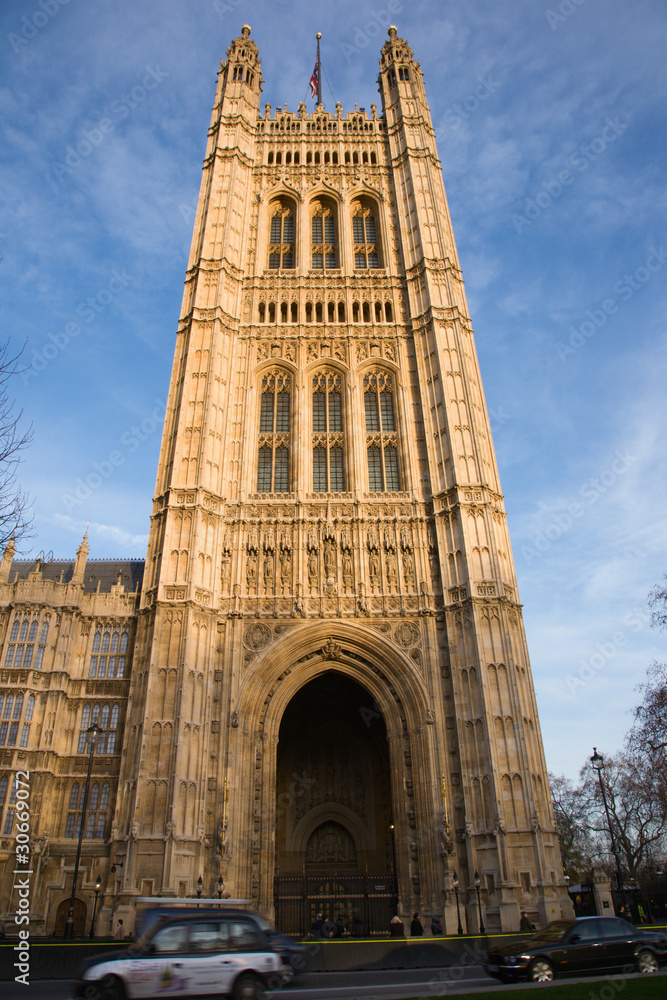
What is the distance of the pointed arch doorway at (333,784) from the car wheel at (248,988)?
15821mm

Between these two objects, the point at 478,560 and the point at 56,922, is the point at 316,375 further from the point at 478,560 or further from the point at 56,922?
the point at 56,922

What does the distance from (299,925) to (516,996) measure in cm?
1591

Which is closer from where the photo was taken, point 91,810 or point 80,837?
point 80,837

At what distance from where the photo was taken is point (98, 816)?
25156mm

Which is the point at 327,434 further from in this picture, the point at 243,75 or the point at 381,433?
the point at 243,75

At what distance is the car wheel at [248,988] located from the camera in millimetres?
9055

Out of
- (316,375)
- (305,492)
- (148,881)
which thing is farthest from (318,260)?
(148,881)

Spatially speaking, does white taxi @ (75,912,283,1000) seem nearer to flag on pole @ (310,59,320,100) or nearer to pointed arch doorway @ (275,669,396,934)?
pointed arch doorway @ (275,669,396,934)

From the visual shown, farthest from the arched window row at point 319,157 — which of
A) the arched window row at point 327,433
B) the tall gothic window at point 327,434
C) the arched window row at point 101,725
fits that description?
the arched window row at point 101,725

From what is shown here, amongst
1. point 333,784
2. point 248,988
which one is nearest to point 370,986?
point 248,988

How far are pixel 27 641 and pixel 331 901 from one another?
47.6 ft

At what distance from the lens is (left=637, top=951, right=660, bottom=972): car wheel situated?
12.3 metres

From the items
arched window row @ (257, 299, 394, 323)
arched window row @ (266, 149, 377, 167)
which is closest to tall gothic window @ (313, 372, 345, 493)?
arched window row @ (257, 299, 394, 323)

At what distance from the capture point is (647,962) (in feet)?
40.6
